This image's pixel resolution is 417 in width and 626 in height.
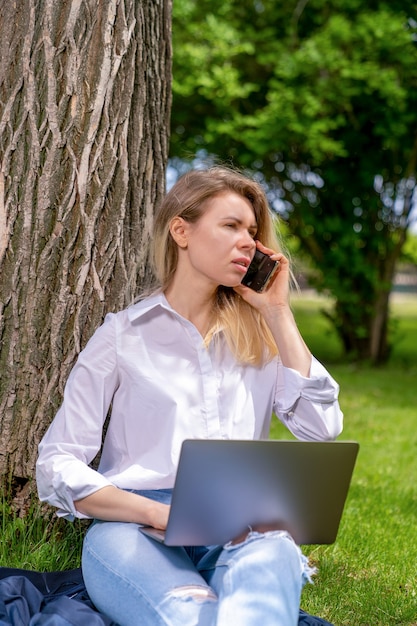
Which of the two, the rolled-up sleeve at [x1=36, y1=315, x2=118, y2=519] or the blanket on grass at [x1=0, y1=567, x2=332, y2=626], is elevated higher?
the rolled-up sleeve at [x1=36, y1=315, x2=118, y2=519]

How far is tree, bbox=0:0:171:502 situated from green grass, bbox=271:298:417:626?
1293mm

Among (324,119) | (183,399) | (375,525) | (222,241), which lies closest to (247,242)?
(222,241)

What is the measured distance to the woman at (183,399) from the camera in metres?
2.34

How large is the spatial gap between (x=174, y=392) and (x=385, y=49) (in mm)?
8671

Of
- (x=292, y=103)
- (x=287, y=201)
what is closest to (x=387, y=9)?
(x=292, y=103)

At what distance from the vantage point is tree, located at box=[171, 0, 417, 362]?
34.0ft

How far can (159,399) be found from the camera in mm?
2680

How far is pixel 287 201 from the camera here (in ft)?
40.3

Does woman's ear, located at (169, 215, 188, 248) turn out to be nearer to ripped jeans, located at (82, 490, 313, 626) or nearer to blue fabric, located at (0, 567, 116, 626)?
ripped jeans, located at (82, 490, 313, 626)

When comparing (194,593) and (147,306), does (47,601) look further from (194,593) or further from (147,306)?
(147,306)

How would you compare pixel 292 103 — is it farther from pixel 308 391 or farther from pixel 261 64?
pixel 308 391

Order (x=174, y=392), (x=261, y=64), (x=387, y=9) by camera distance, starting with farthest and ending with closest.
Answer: (x=261, y=64), (x=387, y=9), (x=174, y=392)

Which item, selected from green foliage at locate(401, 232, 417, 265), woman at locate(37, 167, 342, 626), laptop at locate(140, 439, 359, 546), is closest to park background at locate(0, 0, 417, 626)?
woman at locate(37, 167, 342, 626)

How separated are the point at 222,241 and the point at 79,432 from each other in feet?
2.48
